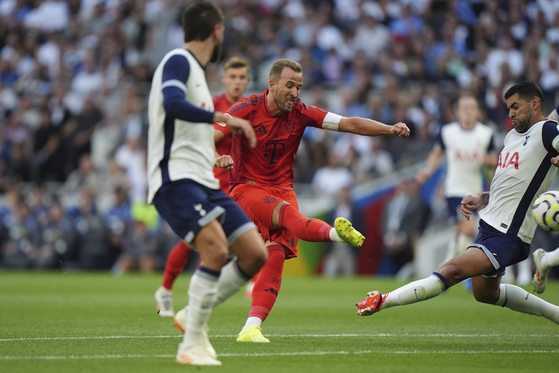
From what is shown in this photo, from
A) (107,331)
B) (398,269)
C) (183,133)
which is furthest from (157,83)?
(398,269)

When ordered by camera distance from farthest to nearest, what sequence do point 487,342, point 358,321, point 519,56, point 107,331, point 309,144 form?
1. point 519,56
2. point 309,144
3. point 358,321
4. point 107,331
5. point 487,342

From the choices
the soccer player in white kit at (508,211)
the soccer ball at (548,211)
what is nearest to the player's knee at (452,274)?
the soccer player in white kit at (508,211)

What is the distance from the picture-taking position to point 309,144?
18.5 metres

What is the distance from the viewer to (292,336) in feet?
23.4

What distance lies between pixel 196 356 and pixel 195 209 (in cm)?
100

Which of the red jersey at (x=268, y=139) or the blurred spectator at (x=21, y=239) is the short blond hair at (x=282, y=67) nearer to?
the red jersey at (x=268, y=139)

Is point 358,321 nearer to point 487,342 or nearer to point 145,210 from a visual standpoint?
point 487,342

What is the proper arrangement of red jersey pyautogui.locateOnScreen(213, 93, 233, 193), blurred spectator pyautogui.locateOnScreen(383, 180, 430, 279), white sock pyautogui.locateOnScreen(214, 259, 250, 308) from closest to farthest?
1. white sock pyautogui.locateOnScreen(214, 259, 250, 308)
2. red jersey pyautogui.locateOnScreen(213, 93, 233, 193)
3. blurred spectator pyautogui.locateOnScreen(383, 180, 430, 279)

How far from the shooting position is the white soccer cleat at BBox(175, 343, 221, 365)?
5.09 m

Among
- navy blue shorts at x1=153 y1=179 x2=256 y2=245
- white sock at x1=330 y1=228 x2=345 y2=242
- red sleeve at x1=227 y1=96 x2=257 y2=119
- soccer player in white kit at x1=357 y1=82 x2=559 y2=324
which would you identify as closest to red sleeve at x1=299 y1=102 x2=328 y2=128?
red sleeve at x1=227 y1=96 x2=257 y2=119

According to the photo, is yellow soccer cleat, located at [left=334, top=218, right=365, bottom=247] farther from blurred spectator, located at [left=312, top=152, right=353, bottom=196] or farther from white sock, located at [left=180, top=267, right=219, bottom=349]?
blurred spectator, located at [left=312, top=152, right=353, bottom=196]

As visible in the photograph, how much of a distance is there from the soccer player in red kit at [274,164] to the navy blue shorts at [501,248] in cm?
133

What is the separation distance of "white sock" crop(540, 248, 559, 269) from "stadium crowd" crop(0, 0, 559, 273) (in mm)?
9985

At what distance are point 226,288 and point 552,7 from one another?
58.6 feet
